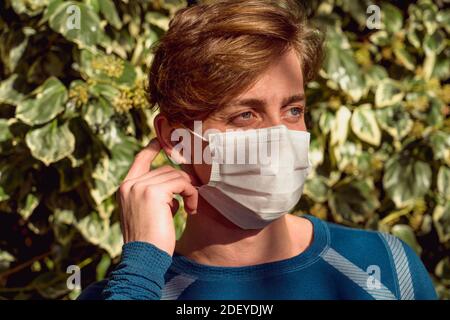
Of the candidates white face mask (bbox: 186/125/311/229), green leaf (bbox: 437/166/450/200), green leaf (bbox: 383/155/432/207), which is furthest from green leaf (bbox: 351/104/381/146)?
white face mask (bbox: 186/125/311/229)

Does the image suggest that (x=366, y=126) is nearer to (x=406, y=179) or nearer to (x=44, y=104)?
(x=406, y=179)

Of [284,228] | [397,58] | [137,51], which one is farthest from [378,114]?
[284,228]

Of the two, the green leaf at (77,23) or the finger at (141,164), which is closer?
the finger at (141,164)

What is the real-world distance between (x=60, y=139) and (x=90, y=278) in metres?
0.63

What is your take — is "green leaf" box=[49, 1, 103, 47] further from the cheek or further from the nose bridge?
the nose bridge

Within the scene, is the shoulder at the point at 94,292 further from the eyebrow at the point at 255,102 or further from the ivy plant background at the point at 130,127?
the ivy plant background at the point at 130,127

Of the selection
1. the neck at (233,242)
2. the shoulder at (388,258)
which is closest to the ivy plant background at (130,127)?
the neck at (233,242)

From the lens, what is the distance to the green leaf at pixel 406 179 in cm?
264

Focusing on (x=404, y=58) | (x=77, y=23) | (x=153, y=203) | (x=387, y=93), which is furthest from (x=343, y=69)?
(x=153, y=203)

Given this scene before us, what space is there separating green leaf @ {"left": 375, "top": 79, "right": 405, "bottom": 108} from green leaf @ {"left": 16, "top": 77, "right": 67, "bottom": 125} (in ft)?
3.72

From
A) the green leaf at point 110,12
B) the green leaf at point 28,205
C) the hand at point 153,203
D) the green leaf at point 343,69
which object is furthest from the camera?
the green leaf at point 343,69

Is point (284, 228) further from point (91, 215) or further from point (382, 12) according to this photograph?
point (382, 12)

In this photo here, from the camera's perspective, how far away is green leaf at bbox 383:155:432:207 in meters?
2.64

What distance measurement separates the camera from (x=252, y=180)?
1.49 m
